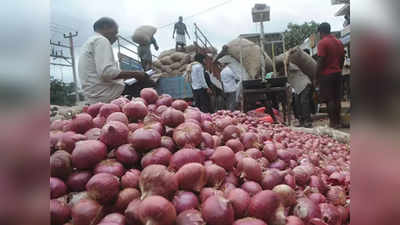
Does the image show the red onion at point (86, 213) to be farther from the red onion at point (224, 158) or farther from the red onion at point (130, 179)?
the red onion at point (224, 158)

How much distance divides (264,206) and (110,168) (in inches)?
21.5

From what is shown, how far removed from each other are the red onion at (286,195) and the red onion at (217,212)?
0.86 feet

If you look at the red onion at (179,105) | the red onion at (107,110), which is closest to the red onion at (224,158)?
the red onion at (179,105)

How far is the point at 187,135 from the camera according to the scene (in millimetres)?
1270

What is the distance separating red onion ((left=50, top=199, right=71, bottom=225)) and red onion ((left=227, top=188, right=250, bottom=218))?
517 mm

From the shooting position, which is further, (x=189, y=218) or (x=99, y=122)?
(x=99, y=122)

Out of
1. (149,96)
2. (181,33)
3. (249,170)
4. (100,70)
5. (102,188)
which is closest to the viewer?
(102,188)

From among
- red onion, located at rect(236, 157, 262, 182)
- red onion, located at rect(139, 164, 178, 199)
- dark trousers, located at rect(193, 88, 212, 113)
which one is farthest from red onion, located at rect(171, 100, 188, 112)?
dark trousers, located at rect(193, 88, 212, 113)

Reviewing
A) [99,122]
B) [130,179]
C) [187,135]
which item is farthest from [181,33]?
[130,179]

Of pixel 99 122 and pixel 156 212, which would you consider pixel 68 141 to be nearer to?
pixel 99 122

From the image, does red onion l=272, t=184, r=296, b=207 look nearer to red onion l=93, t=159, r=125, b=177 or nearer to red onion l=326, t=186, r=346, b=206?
red onion l=326, t=186, r=346, b=206
